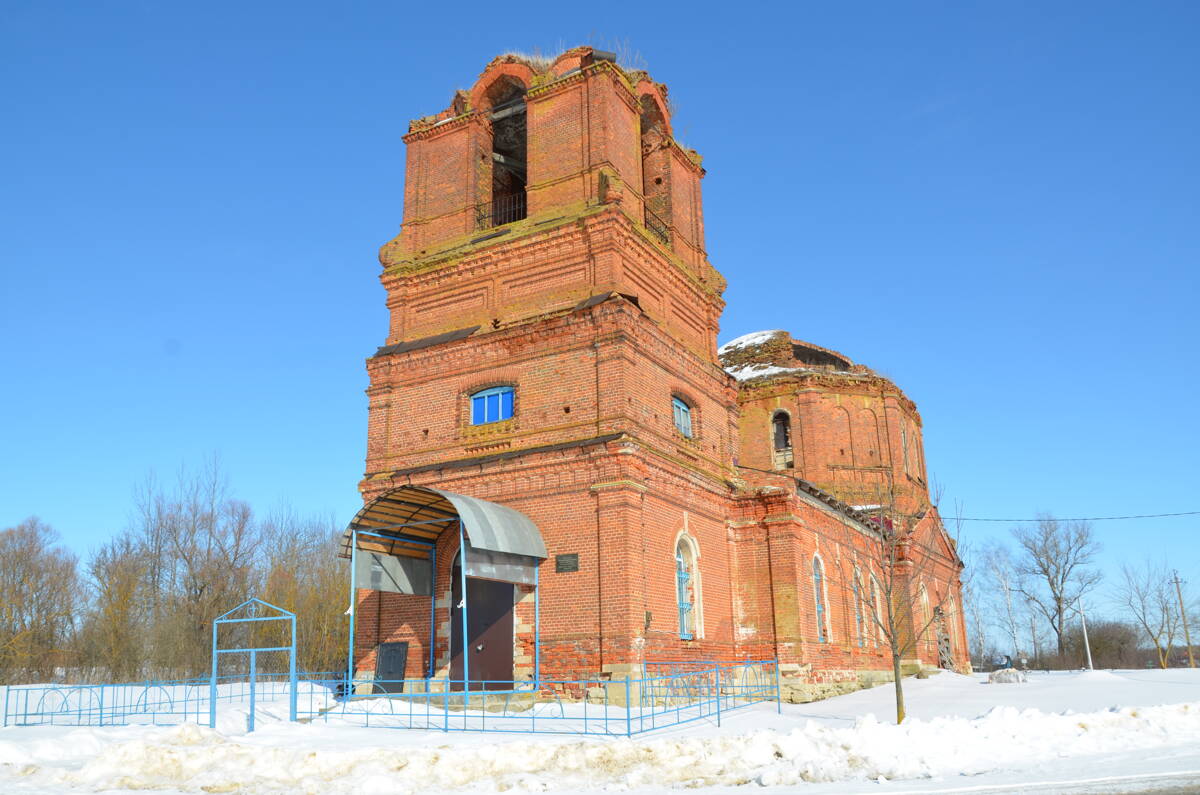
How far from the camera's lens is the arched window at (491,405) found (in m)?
19.6

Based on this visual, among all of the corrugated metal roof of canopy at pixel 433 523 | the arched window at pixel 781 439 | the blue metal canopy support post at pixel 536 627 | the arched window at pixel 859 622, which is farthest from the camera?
the arched window at pixel 781 439

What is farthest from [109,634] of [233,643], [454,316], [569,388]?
[569,388]

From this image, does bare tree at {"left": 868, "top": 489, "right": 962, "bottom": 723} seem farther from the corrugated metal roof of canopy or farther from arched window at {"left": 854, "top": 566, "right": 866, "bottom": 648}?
the corrugated metal roof of canopy

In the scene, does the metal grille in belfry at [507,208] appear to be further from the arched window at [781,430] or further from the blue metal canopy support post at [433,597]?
the arched window at [781,430]

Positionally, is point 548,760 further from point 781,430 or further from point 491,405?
point 781,430

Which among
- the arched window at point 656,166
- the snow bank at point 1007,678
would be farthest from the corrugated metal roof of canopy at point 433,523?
the snow bank at point 1007,678

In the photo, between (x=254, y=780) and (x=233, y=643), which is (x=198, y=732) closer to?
(x=254, y=780)

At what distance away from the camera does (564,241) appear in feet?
65.8

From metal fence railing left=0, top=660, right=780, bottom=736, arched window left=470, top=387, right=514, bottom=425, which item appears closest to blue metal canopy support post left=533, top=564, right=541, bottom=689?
metal fence railing left=0, top=660, right=780, bottom=736

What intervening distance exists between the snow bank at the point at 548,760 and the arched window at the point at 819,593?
10778 millimetres

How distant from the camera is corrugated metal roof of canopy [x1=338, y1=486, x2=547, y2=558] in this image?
52.6 ft

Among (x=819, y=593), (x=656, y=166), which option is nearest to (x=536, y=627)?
(x=819, y=593)

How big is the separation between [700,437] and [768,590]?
12.7 feet

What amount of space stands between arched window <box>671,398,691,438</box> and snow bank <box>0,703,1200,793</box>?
32.2 ft
